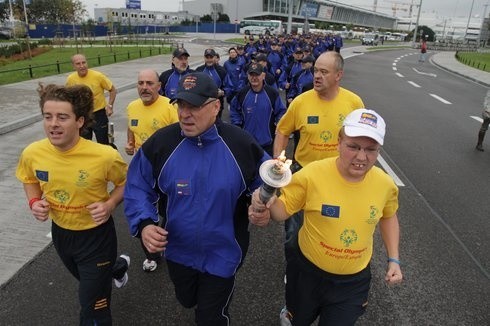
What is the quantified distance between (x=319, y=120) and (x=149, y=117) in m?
2.06

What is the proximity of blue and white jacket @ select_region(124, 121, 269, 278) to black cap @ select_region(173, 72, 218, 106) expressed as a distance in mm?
216

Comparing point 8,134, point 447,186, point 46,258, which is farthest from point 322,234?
point 8,134

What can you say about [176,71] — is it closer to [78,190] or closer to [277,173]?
[78,190]

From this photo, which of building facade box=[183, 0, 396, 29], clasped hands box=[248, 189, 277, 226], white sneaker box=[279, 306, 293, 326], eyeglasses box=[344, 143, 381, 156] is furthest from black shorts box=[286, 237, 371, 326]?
building facade box=[183, 0, 396, 29]

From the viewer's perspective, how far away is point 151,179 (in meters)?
2.59

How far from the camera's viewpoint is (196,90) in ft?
7.76

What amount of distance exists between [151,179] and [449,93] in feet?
63.9

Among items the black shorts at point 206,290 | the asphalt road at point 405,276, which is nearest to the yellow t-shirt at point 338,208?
the black shorts at point 206,290

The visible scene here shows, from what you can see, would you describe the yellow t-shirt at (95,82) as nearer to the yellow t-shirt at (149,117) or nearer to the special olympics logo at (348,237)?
the yellow t-shirt at (149,117)

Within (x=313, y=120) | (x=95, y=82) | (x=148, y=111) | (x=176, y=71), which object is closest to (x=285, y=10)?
(x=176, y=71)

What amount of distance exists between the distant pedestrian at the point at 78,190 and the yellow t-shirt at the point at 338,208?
4.59 feet

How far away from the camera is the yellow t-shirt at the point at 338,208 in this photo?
241 centimetres

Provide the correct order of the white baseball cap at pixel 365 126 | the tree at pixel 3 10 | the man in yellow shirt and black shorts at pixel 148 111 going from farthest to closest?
the tree at pixel 3 10 < the man in yellow shirt and black shorts at pixel 148 111 < the white baseball cap at pixel 365 126

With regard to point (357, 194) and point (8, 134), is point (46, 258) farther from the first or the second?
point (8, 134)
